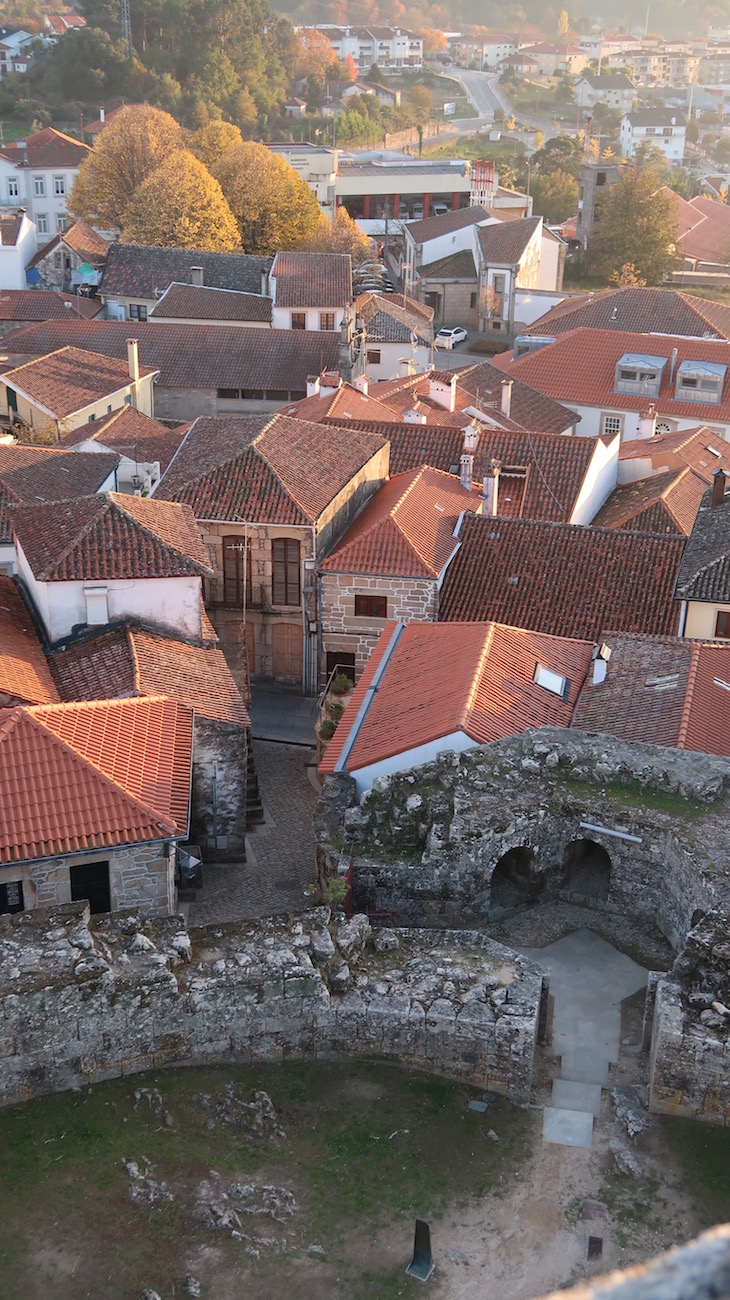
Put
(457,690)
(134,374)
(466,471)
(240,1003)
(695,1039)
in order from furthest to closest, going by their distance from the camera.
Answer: (134,374) → (466,471) → (457,690) → (240,1003) → (695,1039)

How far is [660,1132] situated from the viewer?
46.6ft

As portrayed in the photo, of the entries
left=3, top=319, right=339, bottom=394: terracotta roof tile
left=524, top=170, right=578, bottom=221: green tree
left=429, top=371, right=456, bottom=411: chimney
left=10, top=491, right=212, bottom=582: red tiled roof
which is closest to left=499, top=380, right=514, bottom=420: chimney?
left=429, top=371, right=456, bottom=411: chimney

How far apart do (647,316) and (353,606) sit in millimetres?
35141

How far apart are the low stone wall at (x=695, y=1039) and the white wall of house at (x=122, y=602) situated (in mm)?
12362

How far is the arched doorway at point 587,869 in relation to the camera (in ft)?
61.7

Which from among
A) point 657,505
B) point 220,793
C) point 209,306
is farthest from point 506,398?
point 220,793

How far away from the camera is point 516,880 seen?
19031 millimetres

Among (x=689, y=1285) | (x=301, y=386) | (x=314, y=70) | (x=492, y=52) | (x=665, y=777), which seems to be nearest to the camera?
(x=689, y=1285)

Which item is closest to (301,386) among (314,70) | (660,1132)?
(660,1132)

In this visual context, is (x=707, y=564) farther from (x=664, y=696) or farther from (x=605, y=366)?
(x=605, y=366)

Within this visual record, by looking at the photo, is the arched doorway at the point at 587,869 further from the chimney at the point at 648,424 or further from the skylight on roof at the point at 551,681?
the chimney at the point at 648,424

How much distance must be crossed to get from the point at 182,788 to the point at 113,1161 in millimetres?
6550

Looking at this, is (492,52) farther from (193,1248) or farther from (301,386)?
(193,1248)

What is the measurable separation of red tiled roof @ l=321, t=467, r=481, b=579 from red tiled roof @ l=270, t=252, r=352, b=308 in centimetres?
2587
